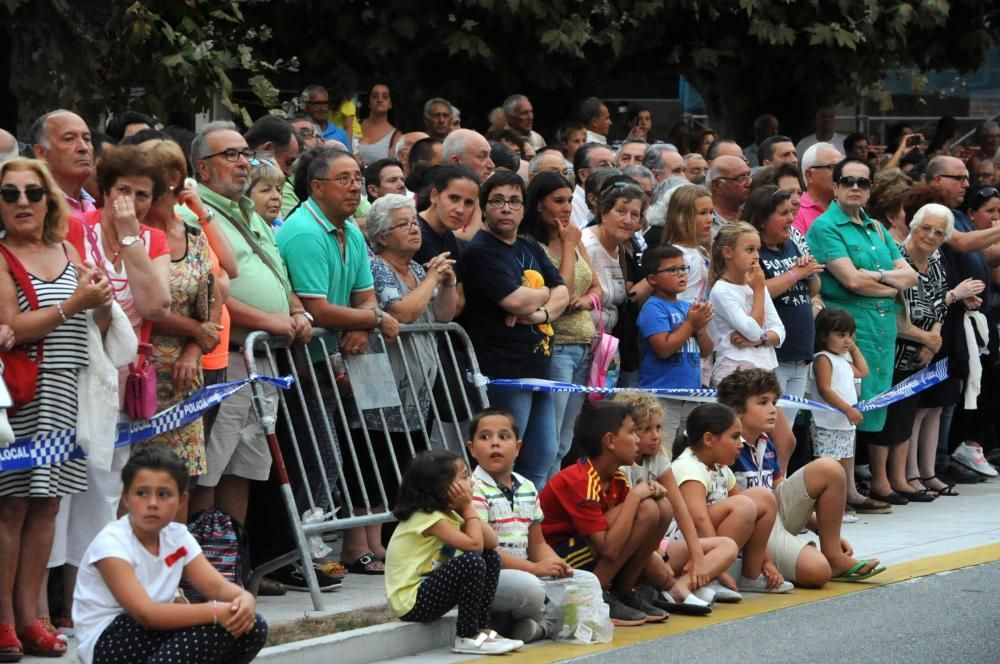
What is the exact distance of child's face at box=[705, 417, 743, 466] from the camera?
9.73 meters

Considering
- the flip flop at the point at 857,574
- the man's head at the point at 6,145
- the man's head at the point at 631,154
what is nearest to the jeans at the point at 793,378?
the flip flop at the point at 857,574

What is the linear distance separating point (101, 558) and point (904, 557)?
5.72 m

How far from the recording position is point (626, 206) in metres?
11.4

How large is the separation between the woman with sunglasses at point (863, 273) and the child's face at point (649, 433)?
3.83 metres

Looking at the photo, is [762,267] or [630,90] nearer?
[762,267]

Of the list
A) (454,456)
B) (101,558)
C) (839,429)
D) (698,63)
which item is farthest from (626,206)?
(698,63)

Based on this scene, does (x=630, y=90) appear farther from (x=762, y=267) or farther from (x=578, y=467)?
(x=578, y=467)

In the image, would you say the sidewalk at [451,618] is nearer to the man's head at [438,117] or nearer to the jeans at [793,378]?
the jeans at [793,378]

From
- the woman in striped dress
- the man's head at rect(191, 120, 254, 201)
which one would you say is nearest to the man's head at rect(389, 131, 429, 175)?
the man's head at rect(191, 120, 254, 201)

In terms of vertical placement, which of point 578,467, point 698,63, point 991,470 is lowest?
point 991,470

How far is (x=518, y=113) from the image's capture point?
51.0 ft

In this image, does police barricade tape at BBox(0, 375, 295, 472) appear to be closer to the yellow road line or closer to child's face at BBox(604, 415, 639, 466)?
child's face at BBox(604, 415, 639, 466)

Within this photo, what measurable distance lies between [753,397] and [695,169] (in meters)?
4.48

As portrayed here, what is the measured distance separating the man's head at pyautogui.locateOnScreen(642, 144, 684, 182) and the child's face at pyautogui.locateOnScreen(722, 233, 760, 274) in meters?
2.26
